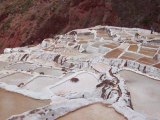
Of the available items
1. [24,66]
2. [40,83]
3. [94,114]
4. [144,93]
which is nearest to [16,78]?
[40,83]

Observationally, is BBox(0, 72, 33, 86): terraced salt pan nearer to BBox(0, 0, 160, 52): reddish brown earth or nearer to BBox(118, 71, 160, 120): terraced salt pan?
BBox(118, 71, 160, 120): terraced salt pan

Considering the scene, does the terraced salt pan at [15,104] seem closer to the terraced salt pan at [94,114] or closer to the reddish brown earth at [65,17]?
the terraced salt pan at [94,114]

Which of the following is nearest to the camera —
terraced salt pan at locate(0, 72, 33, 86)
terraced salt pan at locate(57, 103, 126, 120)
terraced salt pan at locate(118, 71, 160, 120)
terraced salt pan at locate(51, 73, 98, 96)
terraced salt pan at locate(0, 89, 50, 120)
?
terraced salt pan at locate(57, 103, 126, 120)

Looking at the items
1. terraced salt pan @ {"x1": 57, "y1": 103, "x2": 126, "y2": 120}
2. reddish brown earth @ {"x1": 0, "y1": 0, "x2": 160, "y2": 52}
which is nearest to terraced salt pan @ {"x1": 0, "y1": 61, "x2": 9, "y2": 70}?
terraced salt pan @ {"x1": 57, "y1": 103, "x2": 126, "y2": 120}

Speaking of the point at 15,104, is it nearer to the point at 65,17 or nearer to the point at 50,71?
the point at 50,71

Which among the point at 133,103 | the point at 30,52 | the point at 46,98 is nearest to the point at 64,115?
the point at 46,98
